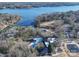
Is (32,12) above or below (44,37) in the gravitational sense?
above

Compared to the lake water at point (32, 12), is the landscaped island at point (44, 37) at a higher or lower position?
lower

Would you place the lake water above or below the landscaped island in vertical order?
above

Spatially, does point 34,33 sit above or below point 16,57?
above

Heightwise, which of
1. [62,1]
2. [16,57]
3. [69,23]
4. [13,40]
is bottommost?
[16,57]

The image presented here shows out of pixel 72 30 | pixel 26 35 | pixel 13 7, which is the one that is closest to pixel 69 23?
pixel 72 30

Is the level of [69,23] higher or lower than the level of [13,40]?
higher

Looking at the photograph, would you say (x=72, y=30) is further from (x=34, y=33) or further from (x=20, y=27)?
(x=20, y=27)

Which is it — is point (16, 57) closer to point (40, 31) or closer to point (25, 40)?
point (25, 40)

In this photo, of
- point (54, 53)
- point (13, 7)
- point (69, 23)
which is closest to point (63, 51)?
point (54, 53)

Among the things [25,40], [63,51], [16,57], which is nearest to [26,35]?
[25,40]
